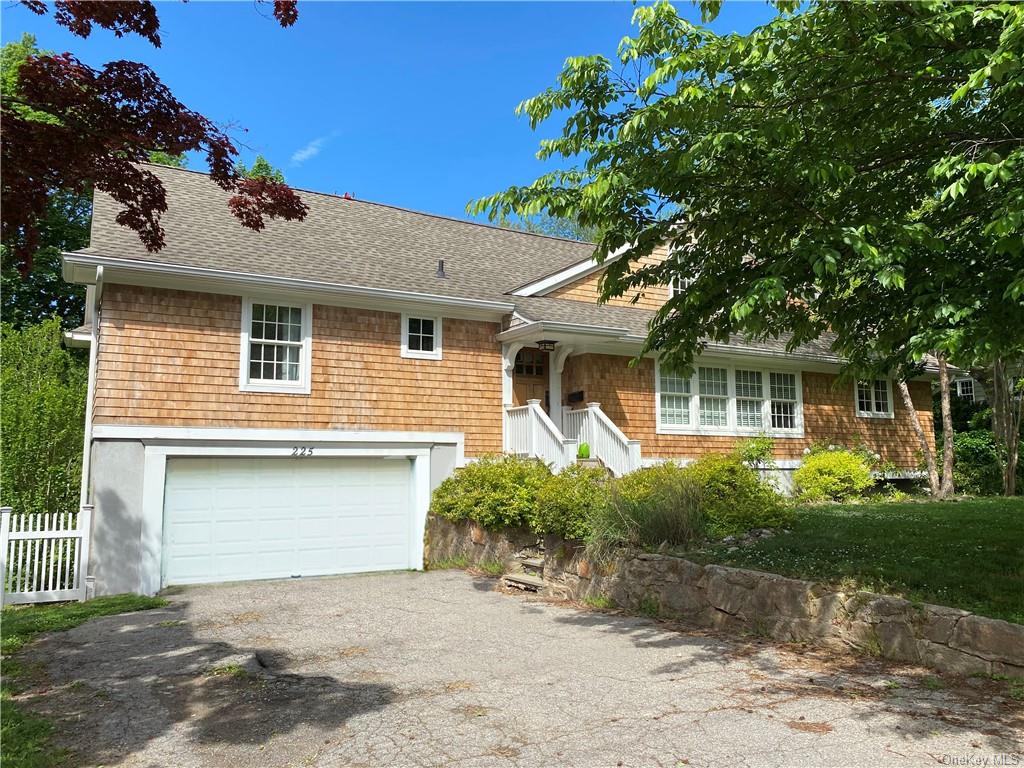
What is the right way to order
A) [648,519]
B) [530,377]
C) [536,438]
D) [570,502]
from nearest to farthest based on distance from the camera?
[648,519]
[570,502]
[536,438]
[530,377]

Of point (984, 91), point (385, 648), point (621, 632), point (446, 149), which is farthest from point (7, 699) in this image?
point (446, 149)

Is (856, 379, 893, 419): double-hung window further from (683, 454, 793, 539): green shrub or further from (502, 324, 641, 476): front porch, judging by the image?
(683, 454, 793, 539): green shrub

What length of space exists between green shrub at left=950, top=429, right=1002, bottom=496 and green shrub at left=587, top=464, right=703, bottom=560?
502 inches

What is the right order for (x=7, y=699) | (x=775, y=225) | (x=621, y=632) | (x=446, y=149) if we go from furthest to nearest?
(x=446, y=149)
(x=621, y=632)
(x=775, y=225)
(x=7, y=699)

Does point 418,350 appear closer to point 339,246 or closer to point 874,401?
point 339,246

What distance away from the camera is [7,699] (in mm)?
5656

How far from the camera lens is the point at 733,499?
10.3m

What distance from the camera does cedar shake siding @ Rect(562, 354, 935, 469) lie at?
1515cm

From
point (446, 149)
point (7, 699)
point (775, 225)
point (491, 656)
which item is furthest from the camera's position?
point (446, 149)

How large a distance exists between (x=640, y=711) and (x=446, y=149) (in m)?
12.1

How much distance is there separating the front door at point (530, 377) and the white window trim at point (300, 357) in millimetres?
4411

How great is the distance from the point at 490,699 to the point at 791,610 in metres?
3.30

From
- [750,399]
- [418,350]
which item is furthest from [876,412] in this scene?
[418,350]

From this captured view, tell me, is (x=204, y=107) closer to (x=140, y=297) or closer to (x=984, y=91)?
(x=984, y=91)
